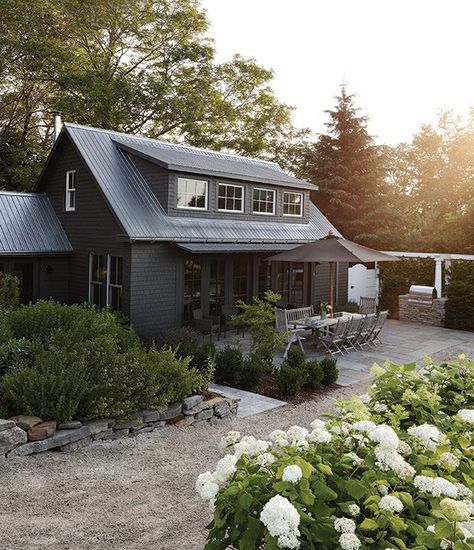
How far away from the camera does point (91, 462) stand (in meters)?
6.05

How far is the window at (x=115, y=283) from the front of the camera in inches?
538

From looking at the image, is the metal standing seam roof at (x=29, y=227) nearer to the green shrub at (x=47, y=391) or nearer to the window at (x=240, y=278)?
the window at (x=240, y=278)

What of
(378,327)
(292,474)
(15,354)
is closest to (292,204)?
Result: (378,327)

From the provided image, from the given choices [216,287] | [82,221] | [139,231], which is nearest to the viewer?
[139,231]

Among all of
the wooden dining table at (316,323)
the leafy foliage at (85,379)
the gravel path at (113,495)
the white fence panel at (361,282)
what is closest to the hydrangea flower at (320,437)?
the gravel path at (113,495)

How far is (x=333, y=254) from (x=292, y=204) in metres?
6.39

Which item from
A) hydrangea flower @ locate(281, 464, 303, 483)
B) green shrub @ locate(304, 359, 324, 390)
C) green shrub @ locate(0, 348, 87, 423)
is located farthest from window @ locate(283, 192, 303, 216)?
hydrangea flower @ locate(281, 464, 303, 483)

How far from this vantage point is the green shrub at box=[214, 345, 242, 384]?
31.8 ft

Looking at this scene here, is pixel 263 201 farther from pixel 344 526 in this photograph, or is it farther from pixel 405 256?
pixel 344 526

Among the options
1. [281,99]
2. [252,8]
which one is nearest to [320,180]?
[281,99]

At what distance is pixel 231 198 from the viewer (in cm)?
1639

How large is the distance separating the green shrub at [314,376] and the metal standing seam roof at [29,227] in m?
8.79

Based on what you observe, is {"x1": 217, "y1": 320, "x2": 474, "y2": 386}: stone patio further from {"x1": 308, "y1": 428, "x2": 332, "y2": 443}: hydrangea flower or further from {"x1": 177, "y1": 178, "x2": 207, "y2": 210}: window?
{"x1": 308, "y1": 428, "x2": 332, "y2": 443}: hydrangea flower

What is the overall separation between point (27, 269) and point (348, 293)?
1228 cm
